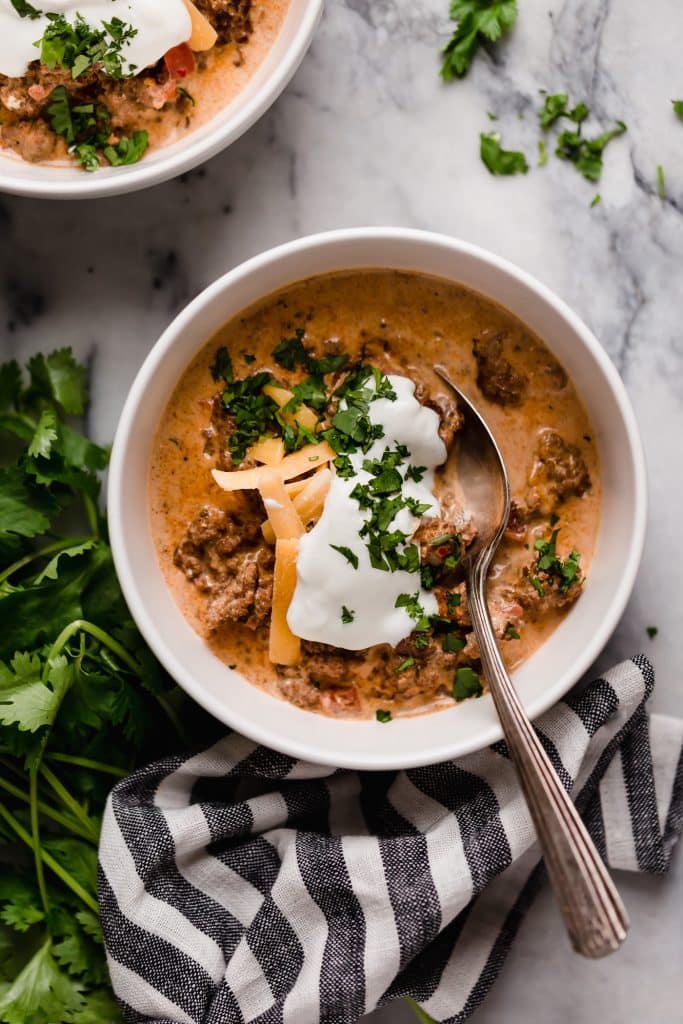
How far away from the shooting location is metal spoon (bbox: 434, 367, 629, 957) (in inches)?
85.8

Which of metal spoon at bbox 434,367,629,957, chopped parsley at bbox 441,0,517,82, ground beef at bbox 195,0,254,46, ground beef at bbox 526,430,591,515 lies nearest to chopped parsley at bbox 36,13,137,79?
ground beef at bbox 195,0,254,46

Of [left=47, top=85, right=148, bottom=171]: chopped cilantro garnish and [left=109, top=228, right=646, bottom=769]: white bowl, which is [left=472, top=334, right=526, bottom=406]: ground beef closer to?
[left=109, top=228, right=646, bottom=769]: white bowl

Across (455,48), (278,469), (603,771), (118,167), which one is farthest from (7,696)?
(455,48)

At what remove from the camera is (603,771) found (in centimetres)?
337

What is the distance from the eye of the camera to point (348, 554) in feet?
9.85

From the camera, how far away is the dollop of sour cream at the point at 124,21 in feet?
10.2

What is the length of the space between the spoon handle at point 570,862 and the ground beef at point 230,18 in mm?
2355

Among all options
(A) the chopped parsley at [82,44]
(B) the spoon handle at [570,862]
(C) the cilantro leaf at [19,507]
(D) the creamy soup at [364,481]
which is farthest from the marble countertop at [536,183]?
(B) the spoon handle at [570,862]

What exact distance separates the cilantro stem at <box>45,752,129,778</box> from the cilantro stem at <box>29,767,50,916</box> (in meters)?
0.09

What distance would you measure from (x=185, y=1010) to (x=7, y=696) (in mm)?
1126

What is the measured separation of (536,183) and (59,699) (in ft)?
7.36

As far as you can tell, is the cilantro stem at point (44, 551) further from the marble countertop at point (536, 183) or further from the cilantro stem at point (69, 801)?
the marble countertop at point (536, 183)

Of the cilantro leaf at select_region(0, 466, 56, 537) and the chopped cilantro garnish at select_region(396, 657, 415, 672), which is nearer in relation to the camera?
the chopped cilantro garnish at select_region(396, 657, 415, 672)

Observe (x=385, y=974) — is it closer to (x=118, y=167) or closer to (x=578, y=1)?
(x=118, y=167)
